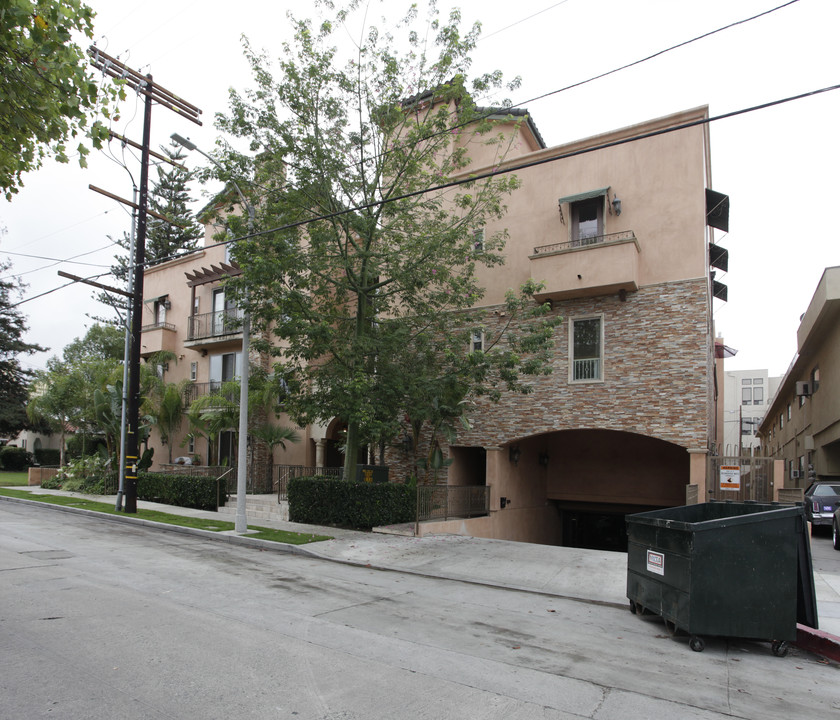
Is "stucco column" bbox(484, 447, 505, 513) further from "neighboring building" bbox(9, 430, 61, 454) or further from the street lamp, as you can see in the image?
"neighboring building" bbox(9, 430, 61, 454)

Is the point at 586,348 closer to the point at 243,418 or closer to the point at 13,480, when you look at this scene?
the point at 243,418

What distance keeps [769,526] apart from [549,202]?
12996 mm

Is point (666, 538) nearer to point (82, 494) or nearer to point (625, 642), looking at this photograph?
point (625, 642)

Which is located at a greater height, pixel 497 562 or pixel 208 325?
pixel 208 325

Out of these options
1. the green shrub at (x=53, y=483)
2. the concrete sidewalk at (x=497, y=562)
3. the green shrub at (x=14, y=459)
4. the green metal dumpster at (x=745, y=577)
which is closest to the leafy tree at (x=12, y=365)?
the green shrub at (x=14, y=459)

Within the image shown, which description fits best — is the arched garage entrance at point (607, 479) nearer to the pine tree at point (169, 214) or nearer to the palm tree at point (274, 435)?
the palm tree at point (274, 435)

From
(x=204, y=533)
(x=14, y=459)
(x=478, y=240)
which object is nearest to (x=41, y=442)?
(x=14, y=459)

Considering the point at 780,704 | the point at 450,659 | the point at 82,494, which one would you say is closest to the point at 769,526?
the point at 780,704

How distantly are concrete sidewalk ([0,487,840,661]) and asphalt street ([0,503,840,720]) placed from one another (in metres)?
0.68

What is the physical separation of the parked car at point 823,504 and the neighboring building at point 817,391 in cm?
432

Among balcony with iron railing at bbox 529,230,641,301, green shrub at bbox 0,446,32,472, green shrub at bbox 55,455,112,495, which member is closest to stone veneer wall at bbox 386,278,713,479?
balcony with iron railing at bbox 529,230,641,301

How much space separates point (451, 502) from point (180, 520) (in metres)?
7.16

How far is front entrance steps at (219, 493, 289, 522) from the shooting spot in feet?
57.5

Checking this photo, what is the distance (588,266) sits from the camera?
1630cm
